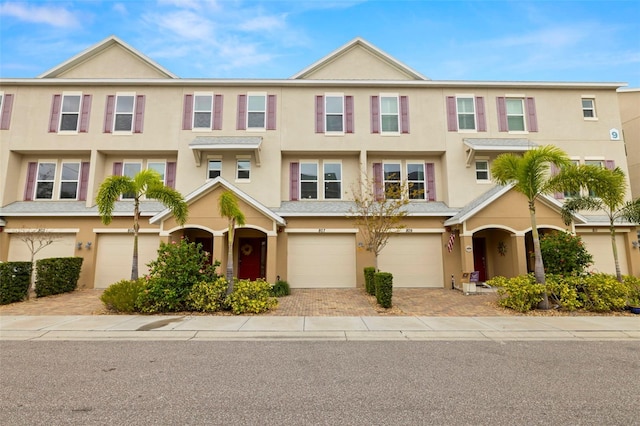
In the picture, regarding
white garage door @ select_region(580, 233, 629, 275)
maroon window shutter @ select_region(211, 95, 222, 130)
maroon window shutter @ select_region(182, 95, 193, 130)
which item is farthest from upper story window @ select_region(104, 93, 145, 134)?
white garage door @ select_region(580, 233, 629, 275)

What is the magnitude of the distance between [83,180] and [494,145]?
2264cm

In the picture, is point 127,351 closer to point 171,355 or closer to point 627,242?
point 171,355

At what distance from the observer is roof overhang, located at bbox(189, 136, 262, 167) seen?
16.6 metres

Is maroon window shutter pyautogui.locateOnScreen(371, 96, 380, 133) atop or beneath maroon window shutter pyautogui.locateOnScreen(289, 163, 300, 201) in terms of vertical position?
atop

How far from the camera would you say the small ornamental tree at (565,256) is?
484 inches

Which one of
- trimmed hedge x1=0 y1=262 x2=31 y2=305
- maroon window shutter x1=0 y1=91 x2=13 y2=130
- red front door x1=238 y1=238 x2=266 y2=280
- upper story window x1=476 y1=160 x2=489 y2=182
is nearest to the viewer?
trimmed hedge x1=0 y1=262 x2=31 y2=305

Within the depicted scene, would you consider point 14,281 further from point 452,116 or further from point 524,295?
point 452,116

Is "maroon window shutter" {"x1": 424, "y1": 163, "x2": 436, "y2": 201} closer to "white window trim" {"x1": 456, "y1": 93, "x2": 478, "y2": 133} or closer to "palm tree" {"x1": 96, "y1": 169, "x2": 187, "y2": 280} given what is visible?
"white window trim" {"x1": 456, "y1": 93, "x2": 478, "y2": 133}

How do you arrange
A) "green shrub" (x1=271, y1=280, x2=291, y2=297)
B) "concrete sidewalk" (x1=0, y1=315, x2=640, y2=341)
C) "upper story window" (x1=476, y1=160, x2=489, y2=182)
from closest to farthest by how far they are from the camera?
"concrete sidewalk" (x1=0, y1=315, x2=640, y2=341) → "green shrub" (x1=271, y1=280, x2=291, y2=297) → "upper story window" (x1=476, y1=160, x2=489, y2=182)

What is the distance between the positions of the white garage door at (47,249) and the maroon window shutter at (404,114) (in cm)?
1872

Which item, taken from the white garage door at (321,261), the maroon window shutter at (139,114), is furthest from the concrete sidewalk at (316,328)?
the maroon window shutter at (139,114)

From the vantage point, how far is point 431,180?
59.5 feet

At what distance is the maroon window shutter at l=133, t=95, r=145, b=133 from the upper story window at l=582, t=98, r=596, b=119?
2520cm

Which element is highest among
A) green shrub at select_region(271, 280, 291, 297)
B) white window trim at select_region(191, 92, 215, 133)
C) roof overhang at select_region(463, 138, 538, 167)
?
white window trim at select_region(191, 92, 215, 133)
